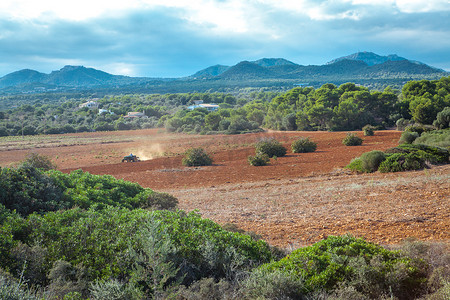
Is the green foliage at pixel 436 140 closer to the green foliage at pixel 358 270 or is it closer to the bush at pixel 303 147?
the bush at pixel 303 147

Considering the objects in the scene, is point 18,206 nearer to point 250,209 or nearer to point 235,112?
point 250,209

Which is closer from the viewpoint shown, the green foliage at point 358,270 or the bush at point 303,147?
the green foliage at point 358,270

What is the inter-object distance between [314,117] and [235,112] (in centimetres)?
1697

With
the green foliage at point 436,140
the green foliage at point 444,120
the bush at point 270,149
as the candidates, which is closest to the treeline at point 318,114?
the green foliage at point 444,120

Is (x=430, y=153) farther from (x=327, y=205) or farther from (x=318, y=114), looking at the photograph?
(x=318, y=114)

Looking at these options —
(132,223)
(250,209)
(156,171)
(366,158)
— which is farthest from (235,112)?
(132,223)

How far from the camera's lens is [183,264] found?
153 inches

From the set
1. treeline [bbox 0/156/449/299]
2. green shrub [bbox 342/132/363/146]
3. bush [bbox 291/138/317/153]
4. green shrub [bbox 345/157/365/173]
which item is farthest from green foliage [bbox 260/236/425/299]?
green shrub [bbox 342/132/363/146]

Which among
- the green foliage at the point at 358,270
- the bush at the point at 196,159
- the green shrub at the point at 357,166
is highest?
the green foliage at the point at 358,270

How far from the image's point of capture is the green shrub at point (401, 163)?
43.5ft

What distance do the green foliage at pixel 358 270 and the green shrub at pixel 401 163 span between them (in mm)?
10673

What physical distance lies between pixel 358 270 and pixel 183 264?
1.96 metres

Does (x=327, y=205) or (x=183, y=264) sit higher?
(x=183, y=264)

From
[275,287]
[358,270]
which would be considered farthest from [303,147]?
[275,287]
